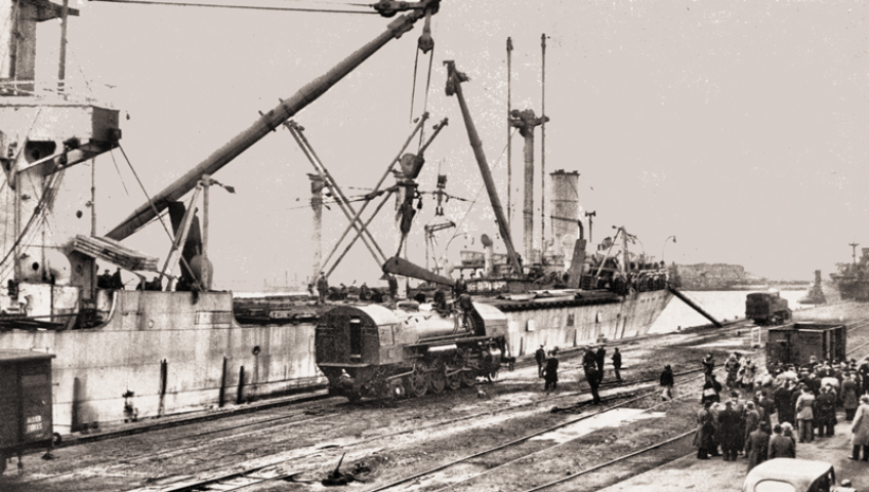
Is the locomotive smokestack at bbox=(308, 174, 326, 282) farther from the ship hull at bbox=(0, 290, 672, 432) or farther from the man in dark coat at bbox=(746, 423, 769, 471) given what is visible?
the man in dark coat at bbox=(746, 423, 769, 471)

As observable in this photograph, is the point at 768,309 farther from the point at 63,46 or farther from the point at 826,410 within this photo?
the point at 63,46

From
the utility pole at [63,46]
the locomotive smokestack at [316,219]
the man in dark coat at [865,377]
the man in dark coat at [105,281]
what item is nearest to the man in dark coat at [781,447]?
the man in dark coat at [865,377]

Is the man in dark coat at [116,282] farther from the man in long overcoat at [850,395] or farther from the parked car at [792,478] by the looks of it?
the man in long overcoat at [850,395]

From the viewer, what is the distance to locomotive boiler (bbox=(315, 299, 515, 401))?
2458 centimetres

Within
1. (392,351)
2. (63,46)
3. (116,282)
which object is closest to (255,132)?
(63,46)

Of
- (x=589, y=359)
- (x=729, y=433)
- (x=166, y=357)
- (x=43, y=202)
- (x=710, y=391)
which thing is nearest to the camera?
(x=729, y=433)

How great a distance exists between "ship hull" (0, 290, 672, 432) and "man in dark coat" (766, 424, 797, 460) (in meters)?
Answer: 17.6

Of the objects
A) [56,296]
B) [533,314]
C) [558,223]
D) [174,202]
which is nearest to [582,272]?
[558,223]

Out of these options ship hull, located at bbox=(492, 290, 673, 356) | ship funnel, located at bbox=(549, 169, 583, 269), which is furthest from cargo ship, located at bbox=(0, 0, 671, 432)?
ship funnel, located at bbox=(549, 169, 583, 269)

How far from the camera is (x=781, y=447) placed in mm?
13781

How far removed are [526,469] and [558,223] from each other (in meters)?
47.2

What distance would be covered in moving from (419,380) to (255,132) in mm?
11590

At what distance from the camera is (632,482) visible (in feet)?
48.0

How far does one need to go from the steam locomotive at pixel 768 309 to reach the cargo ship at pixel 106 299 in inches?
1438
